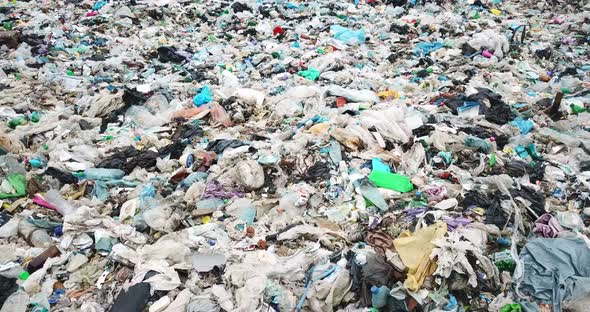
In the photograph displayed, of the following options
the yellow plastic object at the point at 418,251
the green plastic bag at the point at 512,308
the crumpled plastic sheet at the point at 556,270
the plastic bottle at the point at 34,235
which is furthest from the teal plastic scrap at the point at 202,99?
the green plastic bag at the point at 512,308

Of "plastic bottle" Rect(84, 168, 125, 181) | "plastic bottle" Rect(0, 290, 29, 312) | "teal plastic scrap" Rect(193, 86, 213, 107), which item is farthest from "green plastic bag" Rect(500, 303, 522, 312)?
"teal plastic scrap" Rect(193, 86, 213, 107)

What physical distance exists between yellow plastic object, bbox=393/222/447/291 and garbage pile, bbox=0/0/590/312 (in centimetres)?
2

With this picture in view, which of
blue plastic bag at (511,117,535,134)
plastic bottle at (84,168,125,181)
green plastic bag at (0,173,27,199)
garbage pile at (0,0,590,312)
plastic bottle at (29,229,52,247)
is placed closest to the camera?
garbage pile at (0,0,590,312)

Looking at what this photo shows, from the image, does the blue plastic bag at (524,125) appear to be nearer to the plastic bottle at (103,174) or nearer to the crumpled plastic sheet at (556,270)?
the crumpled plastic sheet at (556,270)

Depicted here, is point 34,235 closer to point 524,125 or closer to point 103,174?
point 103,174

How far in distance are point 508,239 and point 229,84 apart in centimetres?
500

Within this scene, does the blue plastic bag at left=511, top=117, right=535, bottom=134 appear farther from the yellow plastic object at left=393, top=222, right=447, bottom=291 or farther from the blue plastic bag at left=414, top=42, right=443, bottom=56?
the blue plastic bag at left=414, top=42, right=443, bottom=56

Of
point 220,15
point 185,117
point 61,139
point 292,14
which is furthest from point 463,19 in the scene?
point 61,139

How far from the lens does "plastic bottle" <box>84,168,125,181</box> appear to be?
455 centimetres

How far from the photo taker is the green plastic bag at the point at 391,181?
408 cm

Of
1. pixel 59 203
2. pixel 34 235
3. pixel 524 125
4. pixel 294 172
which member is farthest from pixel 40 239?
pixel 524 125

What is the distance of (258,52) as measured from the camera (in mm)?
8438

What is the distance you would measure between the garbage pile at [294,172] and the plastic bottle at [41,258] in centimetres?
2

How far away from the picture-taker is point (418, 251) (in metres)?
3.05
